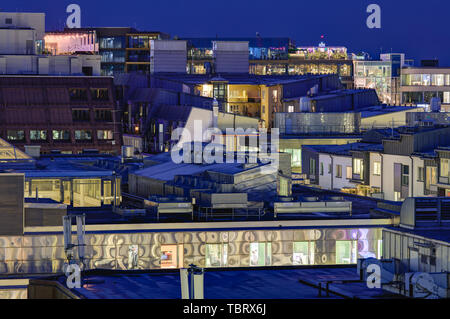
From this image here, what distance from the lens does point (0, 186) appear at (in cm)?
4400

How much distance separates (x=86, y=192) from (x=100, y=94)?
69.0 m

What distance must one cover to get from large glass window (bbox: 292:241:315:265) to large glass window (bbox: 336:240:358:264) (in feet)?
3.32

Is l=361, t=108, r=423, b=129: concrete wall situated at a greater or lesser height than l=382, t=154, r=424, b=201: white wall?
greater

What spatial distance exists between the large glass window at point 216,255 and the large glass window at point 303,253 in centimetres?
259

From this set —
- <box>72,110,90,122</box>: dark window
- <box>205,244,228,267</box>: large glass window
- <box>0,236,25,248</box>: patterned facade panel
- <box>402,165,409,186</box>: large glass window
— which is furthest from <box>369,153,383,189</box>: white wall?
<box>72,110,90,122</box>: dark window

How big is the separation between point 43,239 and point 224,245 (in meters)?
6.69

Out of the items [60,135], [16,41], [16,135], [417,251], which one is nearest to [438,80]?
[16,41]

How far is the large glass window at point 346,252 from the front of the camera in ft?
150

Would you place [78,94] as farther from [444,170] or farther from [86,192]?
[86,192]

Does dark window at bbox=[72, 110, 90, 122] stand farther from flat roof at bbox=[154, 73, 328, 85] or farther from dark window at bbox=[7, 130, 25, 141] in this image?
flat roof at bbox=[154, 73, 328, 85]

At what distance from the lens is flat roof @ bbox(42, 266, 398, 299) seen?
31.1 m

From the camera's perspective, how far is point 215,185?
52438mm

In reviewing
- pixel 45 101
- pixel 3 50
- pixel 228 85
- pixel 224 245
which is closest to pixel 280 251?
pixel 224 245
